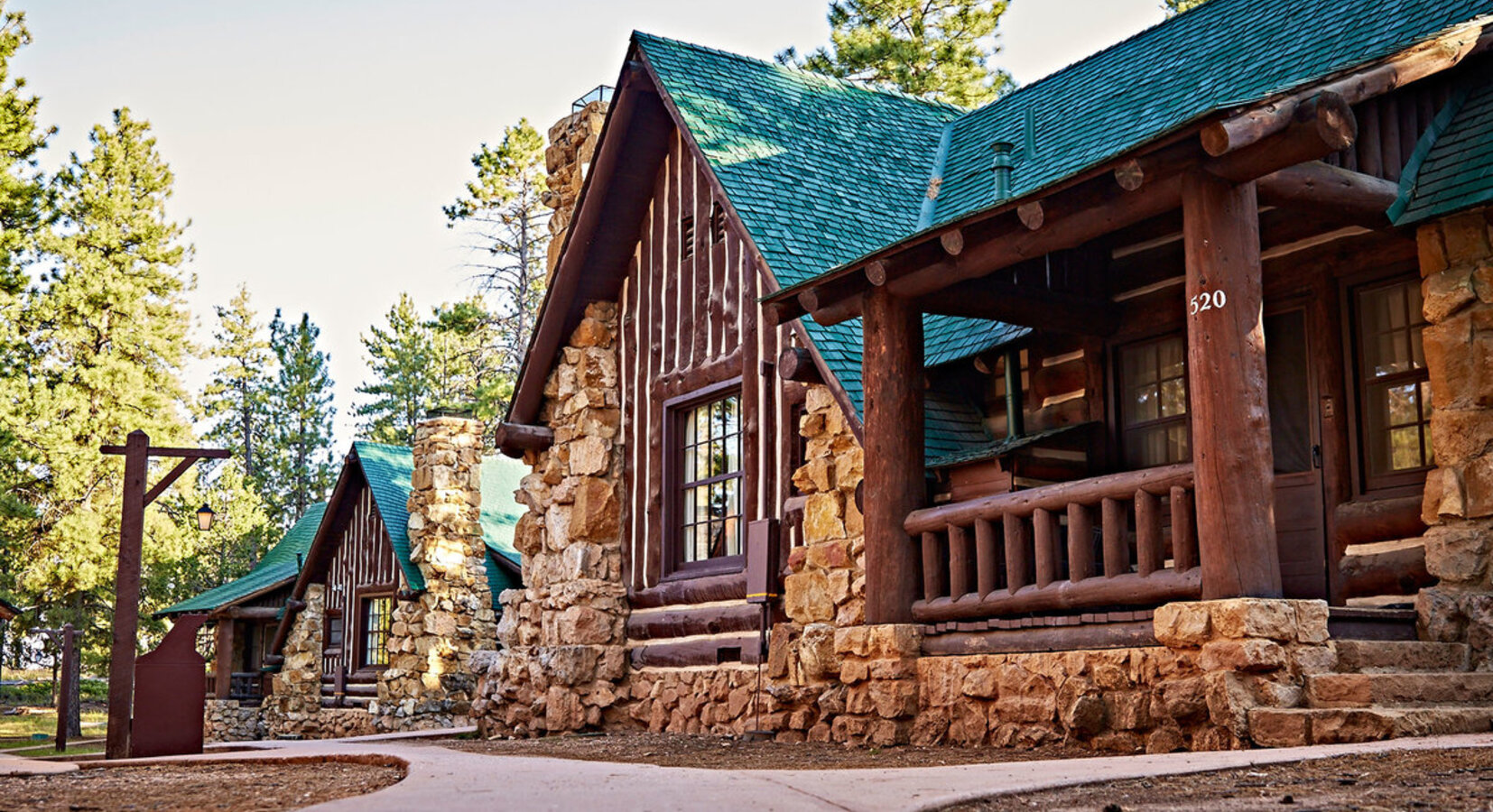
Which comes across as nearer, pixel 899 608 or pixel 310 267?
pixel 899 608

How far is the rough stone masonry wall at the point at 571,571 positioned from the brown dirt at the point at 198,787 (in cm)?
510

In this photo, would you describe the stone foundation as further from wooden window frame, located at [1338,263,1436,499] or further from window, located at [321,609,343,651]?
wooden window frame, located at [1338,263,1436,499]

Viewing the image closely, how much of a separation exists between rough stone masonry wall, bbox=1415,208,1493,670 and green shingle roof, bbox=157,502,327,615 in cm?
2505

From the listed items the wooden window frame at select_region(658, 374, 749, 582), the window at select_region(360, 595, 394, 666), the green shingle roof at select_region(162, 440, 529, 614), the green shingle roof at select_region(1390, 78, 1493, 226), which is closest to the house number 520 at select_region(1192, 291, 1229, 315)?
the green shingle roof at select_region(1390, 78, 1493, 226)

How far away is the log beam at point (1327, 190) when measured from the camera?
8.58m

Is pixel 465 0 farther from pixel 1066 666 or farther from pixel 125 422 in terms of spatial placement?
pixel 1066 666

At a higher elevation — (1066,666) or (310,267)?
(310,267)

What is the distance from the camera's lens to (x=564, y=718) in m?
14.9

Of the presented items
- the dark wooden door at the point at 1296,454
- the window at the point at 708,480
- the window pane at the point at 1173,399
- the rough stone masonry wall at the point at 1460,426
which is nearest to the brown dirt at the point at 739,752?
the window at the point at 708,480

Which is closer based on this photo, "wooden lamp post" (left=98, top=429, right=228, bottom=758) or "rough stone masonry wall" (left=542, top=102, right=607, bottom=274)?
"wooden lamp post" (left=98, top=429, right=228, bottom=758)

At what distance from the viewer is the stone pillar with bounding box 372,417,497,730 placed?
23906 mm

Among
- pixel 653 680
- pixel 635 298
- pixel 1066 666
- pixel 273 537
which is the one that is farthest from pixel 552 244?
pixel 273 537

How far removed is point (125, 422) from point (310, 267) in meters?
30.4

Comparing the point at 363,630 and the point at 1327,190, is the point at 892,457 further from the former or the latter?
the point at 363,630
